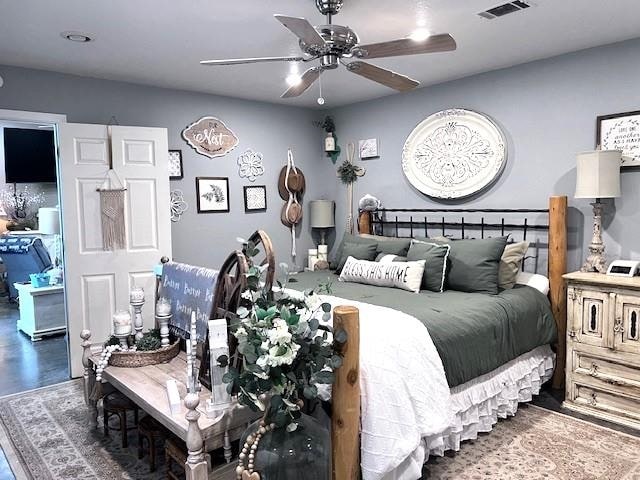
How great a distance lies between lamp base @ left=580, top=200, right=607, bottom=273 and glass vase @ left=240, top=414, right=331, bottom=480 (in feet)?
7.87

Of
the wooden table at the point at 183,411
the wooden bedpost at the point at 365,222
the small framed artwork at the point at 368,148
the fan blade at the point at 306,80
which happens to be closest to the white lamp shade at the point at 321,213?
the wooden bedpost at the point at 365,222

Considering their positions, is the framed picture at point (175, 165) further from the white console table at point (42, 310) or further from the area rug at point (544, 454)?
the area rug at point (544, 454)

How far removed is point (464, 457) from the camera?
2570mm

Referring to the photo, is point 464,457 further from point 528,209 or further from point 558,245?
point 528,209

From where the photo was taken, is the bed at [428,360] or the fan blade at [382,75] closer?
the bed at [428,360]

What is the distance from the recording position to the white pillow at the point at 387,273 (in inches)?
134

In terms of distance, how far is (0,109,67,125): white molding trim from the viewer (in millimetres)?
3549

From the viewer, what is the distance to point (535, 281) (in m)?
3.52

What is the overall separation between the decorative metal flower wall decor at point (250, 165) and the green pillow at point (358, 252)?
1392mm

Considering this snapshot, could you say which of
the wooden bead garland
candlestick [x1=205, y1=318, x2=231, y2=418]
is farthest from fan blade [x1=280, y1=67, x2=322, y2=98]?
the wooden bead garland

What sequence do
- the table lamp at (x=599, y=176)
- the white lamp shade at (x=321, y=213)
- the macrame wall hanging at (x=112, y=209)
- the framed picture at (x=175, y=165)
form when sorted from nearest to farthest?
1. the table lamp at (x=599, y=176)
2. the macrame wall hanging at (x=112, y=209)
3. the framed picture at (x=175, y=165)
4. the white lamp shade at (x=321, y=213)

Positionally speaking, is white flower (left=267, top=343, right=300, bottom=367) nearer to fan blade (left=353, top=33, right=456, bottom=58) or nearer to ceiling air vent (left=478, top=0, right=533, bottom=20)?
fan blade (left=353, top=33, right=456, bottom=58)

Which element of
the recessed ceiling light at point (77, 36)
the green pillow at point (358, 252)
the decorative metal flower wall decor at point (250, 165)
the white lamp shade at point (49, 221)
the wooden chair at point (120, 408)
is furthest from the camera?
the white lamp shade at point (49, 221)

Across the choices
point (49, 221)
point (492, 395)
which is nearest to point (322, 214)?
point (492, 395)
